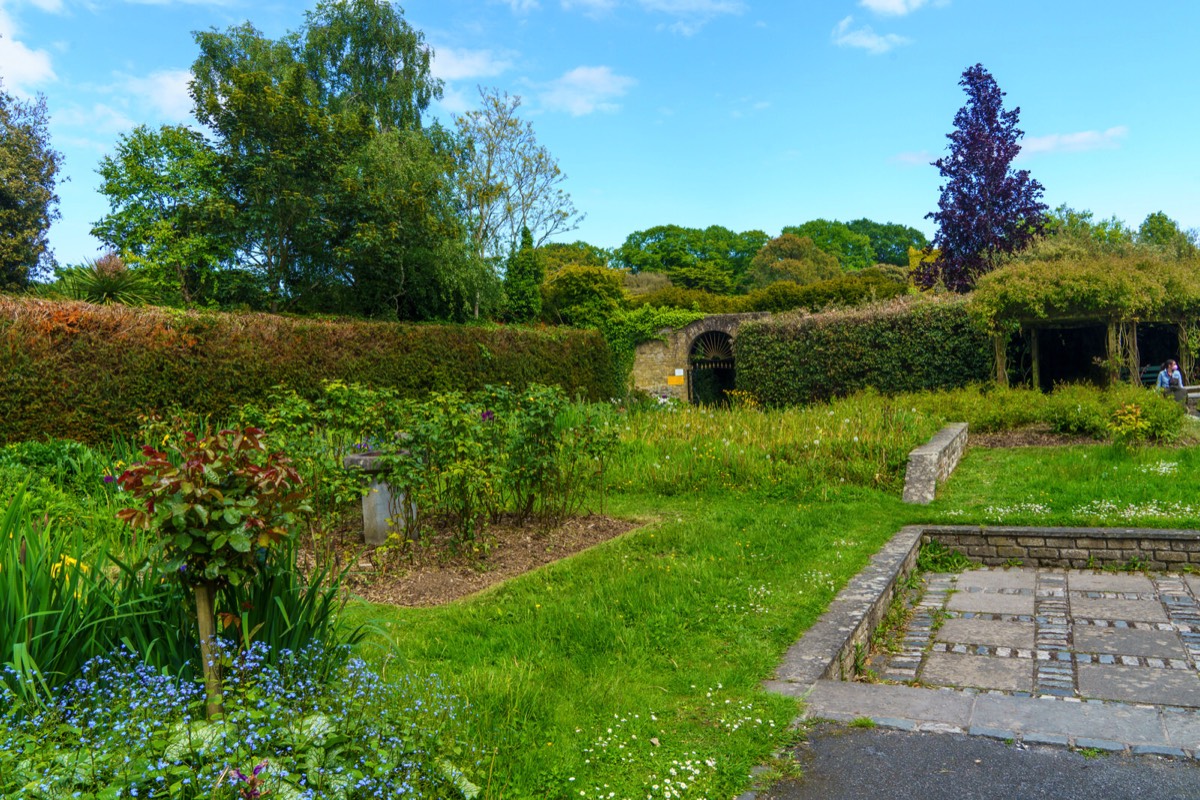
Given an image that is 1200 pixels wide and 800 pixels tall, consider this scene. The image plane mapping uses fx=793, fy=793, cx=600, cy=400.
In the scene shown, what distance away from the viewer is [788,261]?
43.7m

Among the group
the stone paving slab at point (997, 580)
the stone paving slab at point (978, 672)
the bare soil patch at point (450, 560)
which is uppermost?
the bare soil patch at point (450, 560)

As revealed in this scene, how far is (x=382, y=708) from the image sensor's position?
7.54ft

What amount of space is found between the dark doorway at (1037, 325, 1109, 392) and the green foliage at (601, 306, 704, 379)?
824 centimetres

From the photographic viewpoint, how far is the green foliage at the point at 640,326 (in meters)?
21.1

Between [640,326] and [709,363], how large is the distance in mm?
2405

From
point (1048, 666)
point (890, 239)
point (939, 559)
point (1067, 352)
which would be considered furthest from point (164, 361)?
point (890, 239)

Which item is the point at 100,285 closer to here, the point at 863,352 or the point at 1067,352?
the point at 863,352

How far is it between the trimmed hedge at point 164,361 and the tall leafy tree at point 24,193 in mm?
16210

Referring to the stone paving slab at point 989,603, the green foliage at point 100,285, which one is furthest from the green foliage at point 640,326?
the stone paving slab at point 989,603

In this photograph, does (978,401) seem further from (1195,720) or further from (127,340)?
(127,340)

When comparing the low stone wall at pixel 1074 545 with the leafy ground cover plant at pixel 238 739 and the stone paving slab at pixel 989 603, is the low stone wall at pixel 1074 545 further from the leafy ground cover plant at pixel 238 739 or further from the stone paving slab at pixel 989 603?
the leafy ground cover plant at pixel 238 739

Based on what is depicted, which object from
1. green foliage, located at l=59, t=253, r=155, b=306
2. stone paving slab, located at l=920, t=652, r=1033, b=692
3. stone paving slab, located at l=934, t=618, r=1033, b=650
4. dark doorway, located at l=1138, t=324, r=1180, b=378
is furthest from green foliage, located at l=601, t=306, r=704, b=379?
stone paving slab, located at l=920, t=652, r=1033, b=692

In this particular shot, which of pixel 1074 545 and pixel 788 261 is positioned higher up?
pixel 788 261

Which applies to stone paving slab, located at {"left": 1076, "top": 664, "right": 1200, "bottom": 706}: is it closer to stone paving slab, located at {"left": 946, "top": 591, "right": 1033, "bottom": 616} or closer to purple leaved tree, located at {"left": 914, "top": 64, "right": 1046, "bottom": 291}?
stone paving slab, located at {"left": 946, "top": 591, "right": 1033, "bottom": 616}
